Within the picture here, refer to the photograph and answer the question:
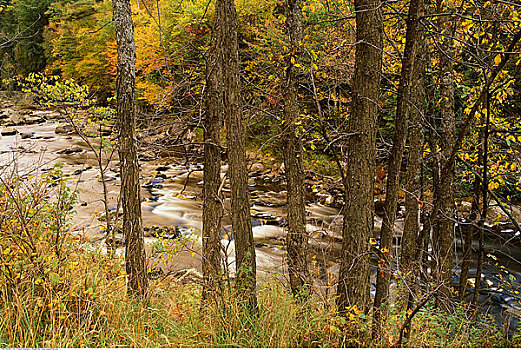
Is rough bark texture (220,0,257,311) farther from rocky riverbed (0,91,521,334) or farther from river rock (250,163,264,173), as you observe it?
river rock (250,163,264,173)

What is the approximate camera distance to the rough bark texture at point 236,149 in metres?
3.74

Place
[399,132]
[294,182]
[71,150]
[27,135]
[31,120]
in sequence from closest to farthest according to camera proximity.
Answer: [399,132], [294,182], [71,150], [27,135], [31,120]

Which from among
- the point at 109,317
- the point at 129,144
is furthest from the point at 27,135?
the point at 109,317

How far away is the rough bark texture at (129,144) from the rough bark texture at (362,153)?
6.65 feet

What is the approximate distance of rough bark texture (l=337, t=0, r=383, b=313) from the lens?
10.3 feet

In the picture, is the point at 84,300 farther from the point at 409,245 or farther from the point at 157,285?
the point at 409,245

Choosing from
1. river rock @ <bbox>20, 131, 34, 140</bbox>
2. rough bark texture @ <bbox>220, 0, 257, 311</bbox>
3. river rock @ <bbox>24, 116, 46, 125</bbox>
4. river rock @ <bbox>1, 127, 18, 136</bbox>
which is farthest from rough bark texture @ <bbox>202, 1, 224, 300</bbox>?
river rock @ <bbox>24, 116, 46, 125</bbox>

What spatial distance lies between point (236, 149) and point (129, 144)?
1.06m

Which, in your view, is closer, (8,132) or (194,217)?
(194,217)

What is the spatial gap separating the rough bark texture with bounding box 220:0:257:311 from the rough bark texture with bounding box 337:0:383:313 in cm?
99

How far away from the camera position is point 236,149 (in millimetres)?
3852

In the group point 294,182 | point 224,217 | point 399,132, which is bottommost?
point 224,217

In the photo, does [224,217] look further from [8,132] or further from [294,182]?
[8,132]

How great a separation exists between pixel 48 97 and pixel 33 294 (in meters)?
4.52
